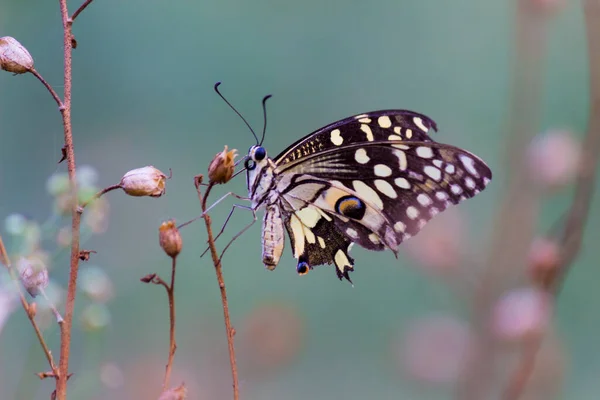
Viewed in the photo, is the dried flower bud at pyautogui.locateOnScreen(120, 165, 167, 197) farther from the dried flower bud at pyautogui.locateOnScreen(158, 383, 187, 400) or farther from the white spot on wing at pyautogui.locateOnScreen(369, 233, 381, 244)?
the white spot on wing at pyautogui.locateOnScreen(369, 233, 381, 244)

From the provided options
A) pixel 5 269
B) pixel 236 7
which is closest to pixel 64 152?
pixel 5 269

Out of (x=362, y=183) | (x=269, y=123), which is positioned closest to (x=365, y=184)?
(x=362, y=183)

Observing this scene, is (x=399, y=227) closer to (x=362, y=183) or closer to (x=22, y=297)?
(x=362, y=183)

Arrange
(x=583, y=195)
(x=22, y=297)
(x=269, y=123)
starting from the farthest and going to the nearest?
(x=269, y=123), (x=583, y=195), (x=22, y=297)

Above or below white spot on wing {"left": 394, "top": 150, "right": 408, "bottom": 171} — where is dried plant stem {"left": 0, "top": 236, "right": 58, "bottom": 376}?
below

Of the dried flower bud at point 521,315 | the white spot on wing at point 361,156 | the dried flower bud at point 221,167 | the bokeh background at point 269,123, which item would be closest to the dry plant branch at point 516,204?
the dried flower bud at point 521,315

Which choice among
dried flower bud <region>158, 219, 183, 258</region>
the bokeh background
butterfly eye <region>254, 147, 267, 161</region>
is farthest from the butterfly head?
the bokeh background

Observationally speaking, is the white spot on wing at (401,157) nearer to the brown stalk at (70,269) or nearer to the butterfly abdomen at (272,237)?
the butterfly abdomen at (272,237)
